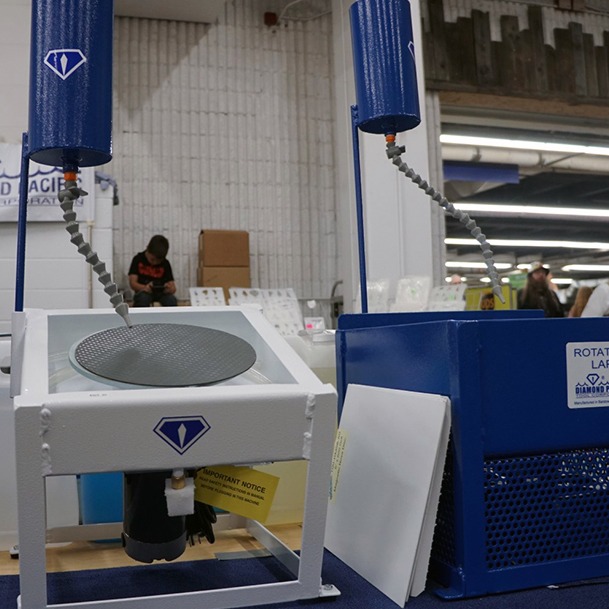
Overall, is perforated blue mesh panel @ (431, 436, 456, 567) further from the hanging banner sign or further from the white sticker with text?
the hanging banner sign

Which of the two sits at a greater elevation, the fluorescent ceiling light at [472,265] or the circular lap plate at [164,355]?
the fluorescent ceiling light at [472,265]

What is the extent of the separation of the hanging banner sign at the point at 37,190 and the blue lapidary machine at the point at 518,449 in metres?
2.87

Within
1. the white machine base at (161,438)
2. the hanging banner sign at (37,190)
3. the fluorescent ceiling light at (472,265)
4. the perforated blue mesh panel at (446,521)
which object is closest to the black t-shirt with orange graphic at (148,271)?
the hanging banner sign at (37,190)

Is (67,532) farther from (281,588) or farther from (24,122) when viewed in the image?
(24,122)

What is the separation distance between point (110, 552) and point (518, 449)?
2.35 ft

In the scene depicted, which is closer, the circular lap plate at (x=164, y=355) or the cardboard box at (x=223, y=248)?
the circular lap plate at (x=164, y=355)

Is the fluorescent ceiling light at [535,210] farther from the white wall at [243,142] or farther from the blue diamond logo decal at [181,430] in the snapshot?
the blue diamond logo decal at [181,430]

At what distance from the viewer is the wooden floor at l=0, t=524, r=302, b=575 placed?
46.9 inches

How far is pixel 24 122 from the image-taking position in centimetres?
397

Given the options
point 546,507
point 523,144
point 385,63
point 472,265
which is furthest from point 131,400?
point 472,265

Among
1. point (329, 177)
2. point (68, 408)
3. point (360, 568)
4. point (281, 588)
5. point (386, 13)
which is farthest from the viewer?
point (329, 177)

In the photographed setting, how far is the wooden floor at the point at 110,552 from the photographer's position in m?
1.19

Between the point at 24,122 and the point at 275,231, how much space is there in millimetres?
2400

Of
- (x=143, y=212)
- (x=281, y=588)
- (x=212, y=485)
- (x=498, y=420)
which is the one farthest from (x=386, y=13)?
(x=143, y=212)
